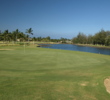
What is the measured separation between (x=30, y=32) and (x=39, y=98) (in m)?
80.3

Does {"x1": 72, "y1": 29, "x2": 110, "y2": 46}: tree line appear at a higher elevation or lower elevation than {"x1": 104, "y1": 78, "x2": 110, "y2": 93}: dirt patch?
higher

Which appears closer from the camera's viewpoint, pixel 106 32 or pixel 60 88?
pixel 60 88

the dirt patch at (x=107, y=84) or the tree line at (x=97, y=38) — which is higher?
the tree line at (x=97, y=38)

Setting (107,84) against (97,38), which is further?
(97,38)

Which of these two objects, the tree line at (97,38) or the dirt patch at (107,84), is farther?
the tree line at (97,38)

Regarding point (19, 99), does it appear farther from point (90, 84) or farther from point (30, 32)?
point (30, 32)

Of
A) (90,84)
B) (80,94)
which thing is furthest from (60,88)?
(90,84)

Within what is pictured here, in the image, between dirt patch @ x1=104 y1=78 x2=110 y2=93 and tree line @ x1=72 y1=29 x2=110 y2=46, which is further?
tree line @ x1=72 y1=29 x2=110 y2=46

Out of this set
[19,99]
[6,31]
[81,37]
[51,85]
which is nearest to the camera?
[19,99]

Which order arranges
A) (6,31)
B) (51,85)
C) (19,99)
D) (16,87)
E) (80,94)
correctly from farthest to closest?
1. (6,31)
2. (51,85)
3. (16,87)
4. (80,94)
5. (19,99)

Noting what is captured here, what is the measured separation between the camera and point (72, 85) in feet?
21.9

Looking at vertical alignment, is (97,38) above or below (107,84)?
above

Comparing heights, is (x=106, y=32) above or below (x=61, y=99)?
above

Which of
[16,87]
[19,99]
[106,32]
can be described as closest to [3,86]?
[16,87]
